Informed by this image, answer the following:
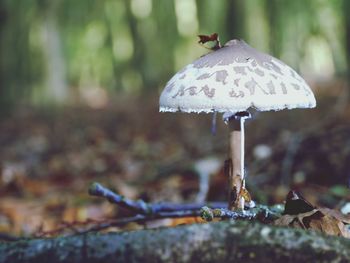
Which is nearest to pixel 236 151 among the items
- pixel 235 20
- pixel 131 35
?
pixel 235 20

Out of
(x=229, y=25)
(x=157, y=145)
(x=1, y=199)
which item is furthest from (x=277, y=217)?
(x=229, y=25)

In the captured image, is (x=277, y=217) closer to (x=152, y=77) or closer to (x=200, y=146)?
(x=200, y=146)

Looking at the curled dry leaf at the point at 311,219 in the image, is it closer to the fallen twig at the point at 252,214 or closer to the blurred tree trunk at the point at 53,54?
the fallen twig at the point at 252,214

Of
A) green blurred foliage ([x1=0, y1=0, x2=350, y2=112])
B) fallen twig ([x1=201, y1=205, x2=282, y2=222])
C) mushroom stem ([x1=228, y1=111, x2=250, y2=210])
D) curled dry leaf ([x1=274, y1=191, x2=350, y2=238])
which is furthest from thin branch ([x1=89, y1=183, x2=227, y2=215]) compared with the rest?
green blurred foliage ([x1=0, y1=0, x2=350, y2=112])

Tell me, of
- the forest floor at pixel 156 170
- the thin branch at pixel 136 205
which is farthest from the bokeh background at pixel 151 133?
the thin branch at pixel 136 205

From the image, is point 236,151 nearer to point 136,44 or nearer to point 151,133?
point 151,133

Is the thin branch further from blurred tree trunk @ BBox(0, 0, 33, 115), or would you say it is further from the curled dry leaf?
blurred tree trunk @ BBox(0, 0, 33, 115)
